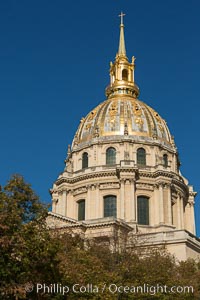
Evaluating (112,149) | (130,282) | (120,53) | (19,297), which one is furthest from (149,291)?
(120,53)

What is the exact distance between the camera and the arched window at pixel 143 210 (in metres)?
64.0

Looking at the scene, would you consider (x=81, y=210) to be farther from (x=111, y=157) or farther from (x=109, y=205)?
(x=111, y=157)

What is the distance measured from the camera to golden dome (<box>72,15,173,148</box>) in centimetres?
6975

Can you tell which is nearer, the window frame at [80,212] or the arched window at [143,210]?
the arched window at [143,210]

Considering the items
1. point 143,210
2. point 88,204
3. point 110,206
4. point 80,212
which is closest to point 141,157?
point 143,210

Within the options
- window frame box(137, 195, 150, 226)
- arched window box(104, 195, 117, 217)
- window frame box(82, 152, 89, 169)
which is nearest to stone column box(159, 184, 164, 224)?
window frame box(137, 195, 150, 226)

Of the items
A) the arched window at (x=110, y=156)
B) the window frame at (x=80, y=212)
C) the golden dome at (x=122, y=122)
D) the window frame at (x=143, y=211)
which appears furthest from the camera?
the golden dome at (x=122, y=122)

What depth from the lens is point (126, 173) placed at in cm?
6462

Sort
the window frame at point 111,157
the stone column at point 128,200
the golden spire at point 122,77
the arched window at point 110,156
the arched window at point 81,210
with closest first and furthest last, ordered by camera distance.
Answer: the stone column at point 128,200, the arched window at point 81,210, the window frame at point 111,157, the arched window at point 110,156, the golden spire at point 122,77

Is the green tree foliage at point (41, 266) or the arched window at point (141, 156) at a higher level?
the arched window at point (141, 156)

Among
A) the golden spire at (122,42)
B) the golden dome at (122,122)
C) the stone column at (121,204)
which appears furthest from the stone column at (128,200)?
the golden spire at (122,42)

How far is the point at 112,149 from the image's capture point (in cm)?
6869

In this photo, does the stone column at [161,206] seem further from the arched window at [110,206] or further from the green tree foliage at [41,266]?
the green tree foliage at [41,266]

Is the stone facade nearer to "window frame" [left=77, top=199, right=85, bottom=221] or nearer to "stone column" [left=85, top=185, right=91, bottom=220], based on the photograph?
"stone column" [left=85, top=185, right=91, bottom=220]
